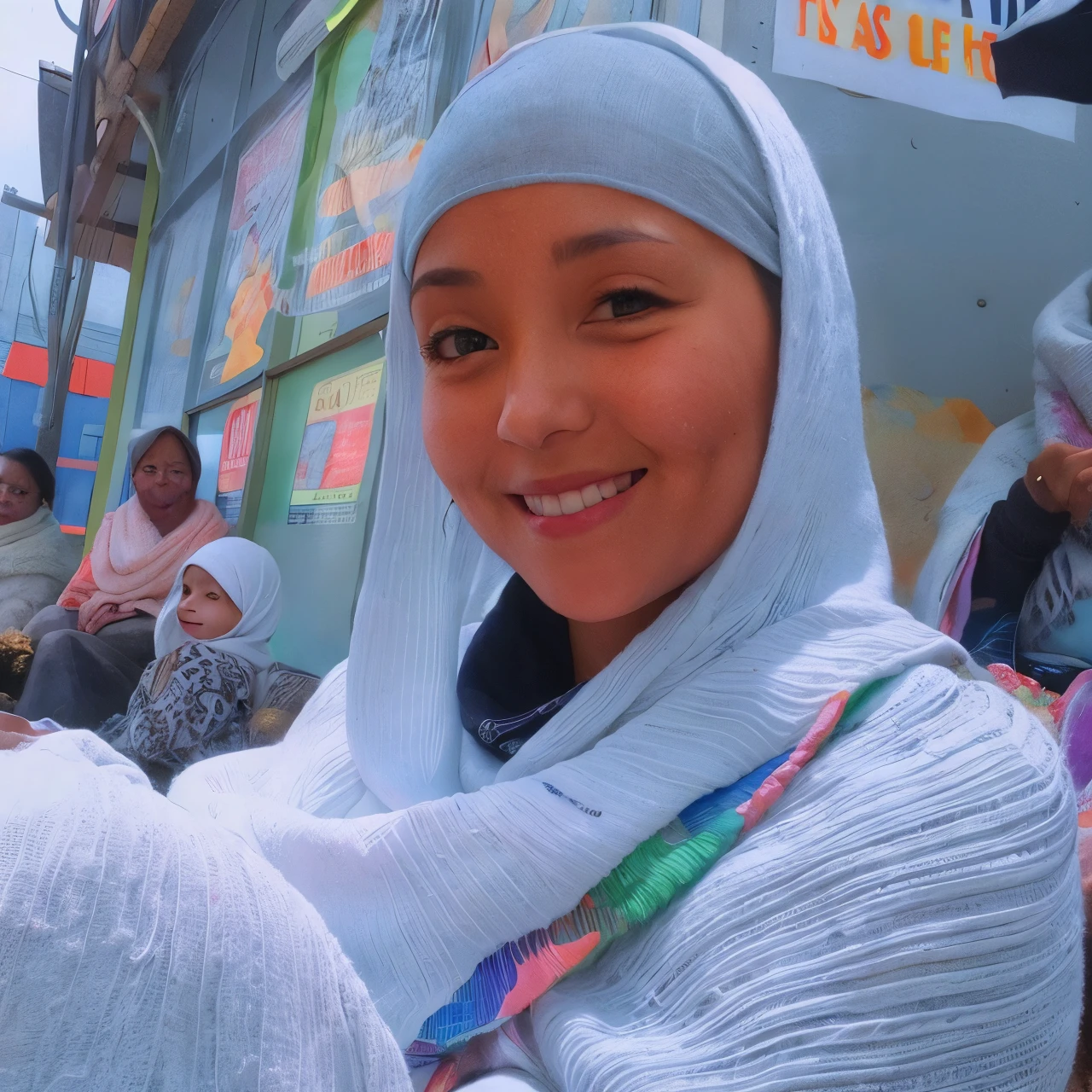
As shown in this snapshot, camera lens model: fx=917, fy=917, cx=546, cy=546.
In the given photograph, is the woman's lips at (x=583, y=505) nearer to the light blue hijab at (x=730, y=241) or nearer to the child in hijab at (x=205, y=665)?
the light blue hijab at (x=730, y=241)

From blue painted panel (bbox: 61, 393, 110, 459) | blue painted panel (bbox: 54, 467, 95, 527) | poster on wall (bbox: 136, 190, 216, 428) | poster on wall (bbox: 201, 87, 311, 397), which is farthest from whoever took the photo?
blue painted panel (bbox: 61, 393, 110, 459)

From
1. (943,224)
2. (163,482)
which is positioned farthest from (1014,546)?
(163,482)

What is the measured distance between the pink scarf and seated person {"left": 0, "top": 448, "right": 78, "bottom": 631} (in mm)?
182

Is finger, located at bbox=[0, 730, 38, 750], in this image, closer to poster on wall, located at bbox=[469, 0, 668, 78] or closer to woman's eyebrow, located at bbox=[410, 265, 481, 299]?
woman's eyebrow, located at bbox=[410, 265, 481, 299]

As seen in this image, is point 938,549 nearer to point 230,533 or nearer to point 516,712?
point 516,712

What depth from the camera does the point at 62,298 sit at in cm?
405

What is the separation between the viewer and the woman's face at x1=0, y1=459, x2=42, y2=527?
11.9 ft

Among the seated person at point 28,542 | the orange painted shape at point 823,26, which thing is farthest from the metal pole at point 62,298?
the orange painted shape at point 823,26

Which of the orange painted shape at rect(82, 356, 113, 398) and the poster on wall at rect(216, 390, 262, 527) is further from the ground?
the orange painted shape at rect(82, 356, 113, 398)

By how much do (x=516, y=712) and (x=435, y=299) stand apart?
32 centimetres

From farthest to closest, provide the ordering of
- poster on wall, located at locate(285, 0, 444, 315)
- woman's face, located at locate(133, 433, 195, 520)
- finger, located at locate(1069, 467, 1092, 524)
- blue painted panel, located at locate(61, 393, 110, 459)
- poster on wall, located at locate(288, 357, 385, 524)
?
1. blue painted panel, located at locate(61, 393, 110, 459)
2. woman's face, located at locate(133, 433, 195, 520)
3. poster on wall, located at locate(288, 357, 385, 524)
4. poster on wall, located at locate(285, 0, 444, 315)
5. finger, located at locate(1069, 467, 1092, 524)

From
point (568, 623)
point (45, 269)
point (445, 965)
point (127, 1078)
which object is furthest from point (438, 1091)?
point (45, 269)

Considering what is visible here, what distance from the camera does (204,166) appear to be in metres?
3.91

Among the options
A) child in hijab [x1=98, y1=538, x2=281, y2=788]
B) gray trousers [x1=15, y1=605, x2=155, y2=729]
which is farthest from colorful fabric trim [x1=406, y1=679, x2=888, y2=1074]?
gray trousers [x1=15, y1=605, x2=155, y2=729]
